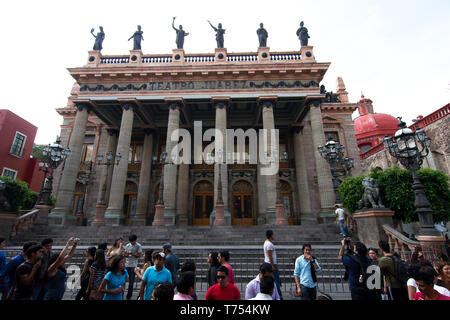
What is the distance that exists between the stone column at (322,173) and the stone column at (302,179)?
10.4 feet

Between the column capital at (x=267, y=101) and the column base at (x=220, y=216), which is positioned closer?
the column base at (x=220, y=216)

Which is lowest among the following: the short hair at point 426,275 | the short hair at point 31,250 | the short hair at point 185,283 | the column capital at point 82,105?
the short hair at point 185,283

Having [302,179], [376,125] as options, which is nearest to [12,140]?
[302,179]

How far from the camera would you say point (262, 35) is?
18125mm

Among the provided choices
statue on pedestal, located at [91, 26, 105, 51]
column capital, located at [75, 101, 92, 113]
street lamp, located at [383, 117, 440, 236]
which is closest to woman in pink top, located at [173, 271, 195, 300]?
street lamp, located at [383, 117, 440, 236]

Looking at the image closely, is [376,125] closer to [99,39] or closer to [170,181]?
[170,181]

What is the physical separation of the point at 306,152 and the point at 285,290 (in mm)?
16042

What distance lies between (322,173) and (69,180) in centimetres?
1684

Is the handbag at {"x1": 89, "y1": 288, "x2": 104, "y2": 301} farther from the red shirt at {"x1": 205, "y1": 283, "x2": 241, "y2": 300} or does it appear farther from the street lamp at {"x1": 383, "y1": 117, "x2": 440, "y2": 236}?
the street lamp at {"x1": 383, "y1": 117, "x2": 440, "y2": 236}

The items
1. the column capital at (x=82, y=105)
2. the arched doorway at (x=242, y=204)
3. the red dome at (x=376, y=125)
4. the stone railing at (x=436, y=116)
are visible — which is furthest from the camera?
the red dome at (x=376, y=125)

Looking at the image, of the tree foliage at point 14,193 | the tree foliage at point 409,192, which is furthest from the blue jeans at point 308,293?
the tree foliage at point 14,193

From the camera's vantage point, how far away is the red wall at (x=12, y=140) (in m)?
17.7

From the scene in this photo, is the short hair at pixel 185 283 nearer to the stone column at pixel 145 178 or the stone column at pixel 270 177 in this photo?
the stone column at pixel 270 177
